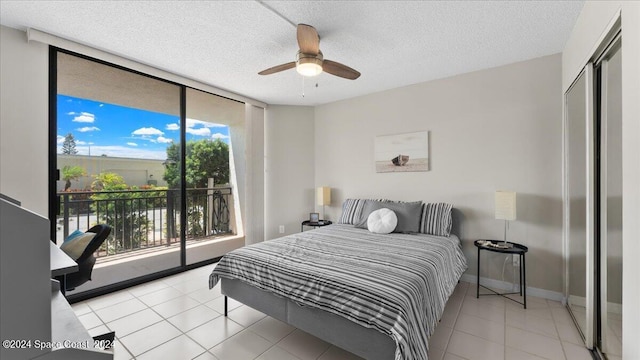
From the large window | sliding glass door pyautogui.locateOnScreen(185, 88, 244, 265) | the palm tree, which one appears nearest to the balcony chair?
the large window

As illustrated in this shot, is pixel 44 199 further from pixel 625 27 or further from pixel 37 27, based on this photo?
pixel 625 27

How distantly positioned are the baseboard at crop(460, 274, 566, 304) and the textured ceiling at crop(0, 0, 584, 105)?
2.44 m

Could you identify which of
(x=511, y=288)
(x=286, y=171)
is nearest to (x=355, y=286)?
(x=511, y=288)

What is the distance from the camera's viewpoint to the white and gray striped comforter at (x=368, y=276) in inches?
59.8

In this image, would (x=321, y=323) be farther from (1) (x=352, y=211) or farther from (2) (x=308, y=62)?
(1) (x=352, y=211)

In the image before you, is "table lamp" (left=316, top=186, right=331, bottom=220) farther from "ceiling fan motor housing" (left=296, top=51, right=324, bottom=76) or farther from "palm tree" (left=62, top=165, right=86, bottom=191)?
"palm tree" (left=62, top=165, right=86, bottom=191)

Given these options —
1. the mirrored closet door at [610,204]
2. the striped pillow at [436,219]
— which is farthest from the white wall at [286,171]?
the mirrored closet door at [610,204]

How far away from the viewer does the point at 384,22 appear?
2.18 metres

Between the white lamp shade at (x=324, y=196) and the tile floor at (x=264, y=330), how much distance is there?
1984 millimetres

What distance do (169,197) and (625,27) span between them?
4597mm

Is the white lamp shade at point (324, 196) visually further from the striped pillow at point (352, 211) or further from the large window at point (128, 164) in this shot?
the large window at point (128, 164)

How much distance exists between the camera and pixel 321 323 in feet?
5.85

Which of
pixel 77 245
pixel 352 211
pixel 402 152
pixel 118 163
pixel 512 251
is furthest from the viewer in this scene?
pixel 352 211

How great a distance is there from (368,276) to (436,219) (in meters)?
1.68
